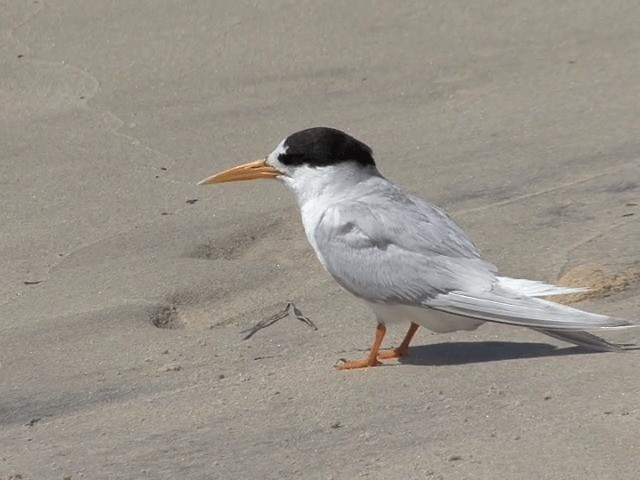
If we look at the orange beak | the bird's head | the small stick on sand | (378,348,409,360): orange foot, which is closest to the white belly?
→ (378,348,409,360): orange foot

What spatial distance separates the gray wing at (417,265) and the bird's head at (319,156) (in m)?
0.18

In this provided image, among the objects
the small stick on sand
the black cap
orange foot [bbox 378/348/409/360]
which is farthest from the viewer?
the small stick on sand

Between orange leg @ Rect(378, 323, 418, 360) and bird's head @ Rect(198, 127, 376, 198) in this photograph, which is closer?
orange leg @ Rect(378, 323, 418, 360)

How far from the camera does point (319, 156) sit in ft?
16.0

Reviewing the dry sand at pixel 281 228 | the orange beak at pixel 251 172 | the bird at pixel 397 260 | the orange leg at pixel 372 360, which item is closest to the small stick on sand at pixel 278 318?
the dry sand at pixel 281 228

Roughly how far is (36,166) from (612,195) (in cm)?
279

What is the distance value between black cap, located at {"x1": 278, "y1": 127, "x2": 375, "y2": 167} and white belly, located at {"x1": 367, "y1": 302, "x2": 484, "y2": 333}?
578 millimetres

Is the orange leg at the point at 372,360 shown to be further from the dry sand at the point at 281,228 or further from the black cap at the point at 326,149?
the black cap at the point at 326,149

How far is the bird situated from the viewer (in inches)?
168

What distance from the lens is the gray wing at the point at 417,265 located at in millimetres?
4281

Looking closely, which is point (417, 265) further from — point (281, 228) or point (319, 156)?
point (281, 228)

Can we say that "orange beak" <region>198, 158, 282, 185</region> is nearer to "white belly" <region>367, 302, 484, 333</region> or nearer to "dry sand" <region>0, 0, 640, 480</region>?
"dry sand" <region>0, 0, 640, 480</region>

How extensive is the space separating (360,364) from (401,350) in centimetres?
22

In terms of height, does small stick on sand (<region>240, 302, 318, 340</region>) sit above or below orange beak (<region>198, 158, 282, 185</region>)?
below
